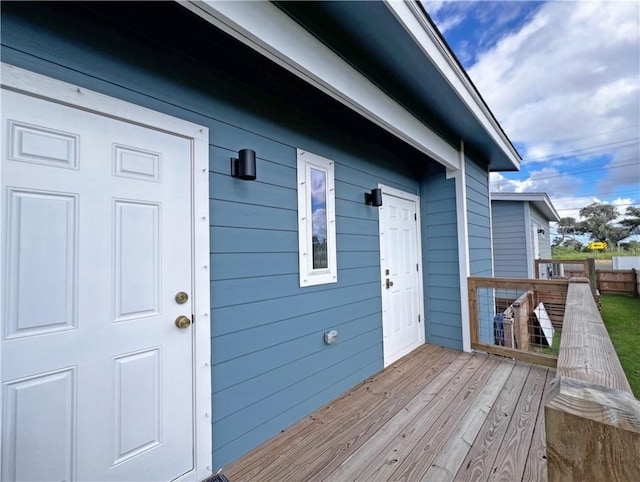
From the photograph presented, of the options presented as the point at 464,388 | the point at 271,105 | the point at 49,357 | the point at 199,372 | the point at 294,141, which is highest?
the point at 271,105

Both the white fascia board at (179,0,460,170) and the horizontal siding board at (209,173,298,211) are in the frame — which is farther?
the horizontal siding board at (209,173,298,211)

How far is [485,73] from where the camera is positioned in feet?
27.7

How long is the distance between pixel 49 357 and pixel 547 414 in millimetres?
1718

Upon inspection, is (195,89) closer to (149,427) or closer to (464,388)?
(149,427)

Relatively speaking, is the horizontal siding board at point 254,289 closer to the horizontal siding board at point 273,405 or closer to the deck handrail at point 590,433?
the horizontal siding board at point 273,405

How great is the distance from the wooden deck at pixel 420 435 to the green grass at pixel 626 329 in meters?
1.62

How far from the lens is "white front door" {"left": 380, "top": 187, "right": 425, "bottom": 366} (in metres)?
3.29

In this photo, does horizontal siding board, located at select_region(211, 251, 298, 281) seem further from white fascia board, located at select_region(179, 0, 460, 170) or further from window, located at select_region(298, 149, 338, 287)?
white fascia board, located at select_region(179, 0, 460, 170)

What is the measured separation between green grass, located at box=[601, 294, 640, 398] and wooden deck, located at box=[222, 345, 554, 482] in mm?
1624

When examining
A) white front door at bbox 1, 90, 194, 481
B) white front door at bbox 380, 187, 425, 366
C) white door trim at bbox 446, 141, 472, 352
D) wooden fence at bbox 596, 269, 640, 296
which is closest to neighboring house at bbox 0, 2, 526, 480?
white front door at bbox 1, 90, 194, 481

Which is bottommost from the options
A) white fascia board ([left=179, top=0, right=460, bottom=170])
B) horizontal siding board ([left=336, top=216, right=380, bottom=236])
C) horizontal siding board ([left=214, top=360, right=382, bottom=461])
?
horizontal siding board ([left=214, top=360, right=382, bottom=461])

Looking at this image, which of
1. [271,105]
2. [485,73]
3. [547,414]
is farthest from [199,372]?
[485,73]

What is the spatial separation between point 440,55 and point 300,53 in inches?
47.4

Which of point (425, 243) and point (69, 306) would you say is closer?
point (69, 306)
